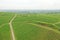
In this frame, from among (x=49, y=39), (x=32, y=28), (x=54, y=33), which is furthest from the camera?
(x=32, y=28)

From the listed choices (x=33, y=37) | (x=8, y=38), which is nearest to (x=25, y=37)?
(x=33, y=37)

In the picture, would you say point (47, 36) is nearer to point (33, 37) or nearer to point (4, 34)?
point (33, 37)

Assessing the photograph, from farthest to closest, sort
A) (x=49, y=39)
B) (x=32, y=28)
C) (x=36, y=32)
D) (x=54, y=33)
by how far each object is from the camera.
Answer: (x=32, y=28) < (x=36, y=32) < (x=54, y=33) < (x=49, y=39)

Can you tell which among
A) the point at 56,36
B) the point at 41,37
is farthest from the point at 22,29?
the point at 56,36

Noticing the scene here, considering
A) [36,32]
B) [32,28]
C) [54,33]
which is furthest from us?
[32,28]

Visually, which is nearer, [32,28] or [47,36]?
[47,36]

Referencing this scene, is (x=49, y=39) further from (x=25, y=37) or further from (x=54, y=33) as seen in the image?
(x=25, y=37)

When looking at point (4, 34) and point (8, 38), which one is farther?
point (4, 34)

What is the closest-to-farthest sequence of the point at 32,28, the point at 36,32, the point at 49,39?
the point at 49,39 → the point at 36,32 → the point at 32,28

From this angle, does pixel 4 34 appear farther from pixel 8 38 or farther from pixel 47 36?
pixel 47 36

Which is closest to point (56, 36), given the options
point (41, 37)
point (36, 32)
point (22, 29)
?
point (41, 37)
